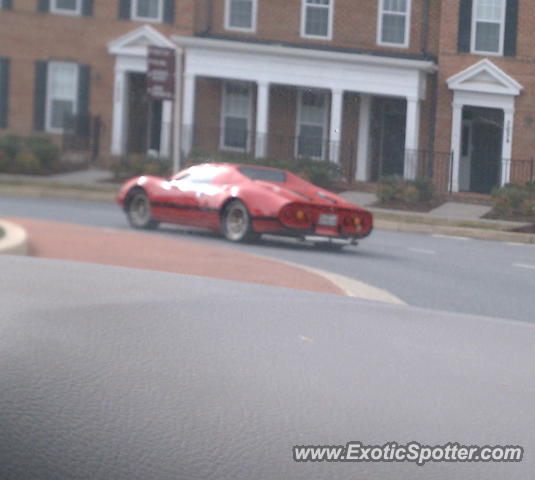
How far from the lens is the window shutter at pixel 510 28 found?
20.4 feet

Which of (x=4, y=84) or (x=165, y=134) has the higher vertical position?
(x=4, y=84)

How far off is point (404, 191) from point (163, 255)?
8.91 ft

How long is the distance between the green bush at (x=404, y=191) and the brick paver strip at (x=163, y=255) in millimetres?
936

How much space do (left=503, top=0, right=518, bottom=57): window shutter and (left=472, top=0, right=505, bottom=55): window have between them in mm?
33

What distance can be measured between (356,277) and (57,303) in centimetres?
832

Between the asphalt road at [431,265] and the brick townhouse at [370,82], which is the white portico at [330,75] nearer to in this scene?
the brick townhouse at [370,82]

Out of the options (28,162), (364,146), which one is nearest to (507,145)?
(364,146)

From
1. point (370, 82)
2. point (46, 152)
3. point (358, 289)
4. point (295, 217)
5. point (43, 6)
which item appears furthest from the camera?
point (43, 6)

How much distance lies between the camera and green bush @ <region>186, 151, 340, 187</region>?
9.83m

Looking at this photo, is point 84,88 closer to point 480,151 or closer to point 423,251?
point 423,251

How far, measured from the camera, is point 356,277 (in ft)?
37.3

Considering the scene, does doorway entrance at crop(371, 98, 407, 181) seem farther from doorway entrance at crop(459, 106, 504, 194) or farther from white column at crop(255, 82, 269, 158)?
white column at crop(255, 82, 269, 158)

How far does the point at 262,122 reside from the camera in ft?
48.6

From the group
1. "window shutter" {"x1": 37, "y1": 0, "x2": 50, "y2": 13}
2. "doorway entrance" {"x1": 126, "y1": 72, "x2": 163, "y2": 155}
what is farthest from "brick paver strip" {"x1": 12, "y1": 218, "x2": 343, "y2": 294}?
"window shutter" {"x1": 37, "y1": 0, "x2": 50, "y2": 13}
